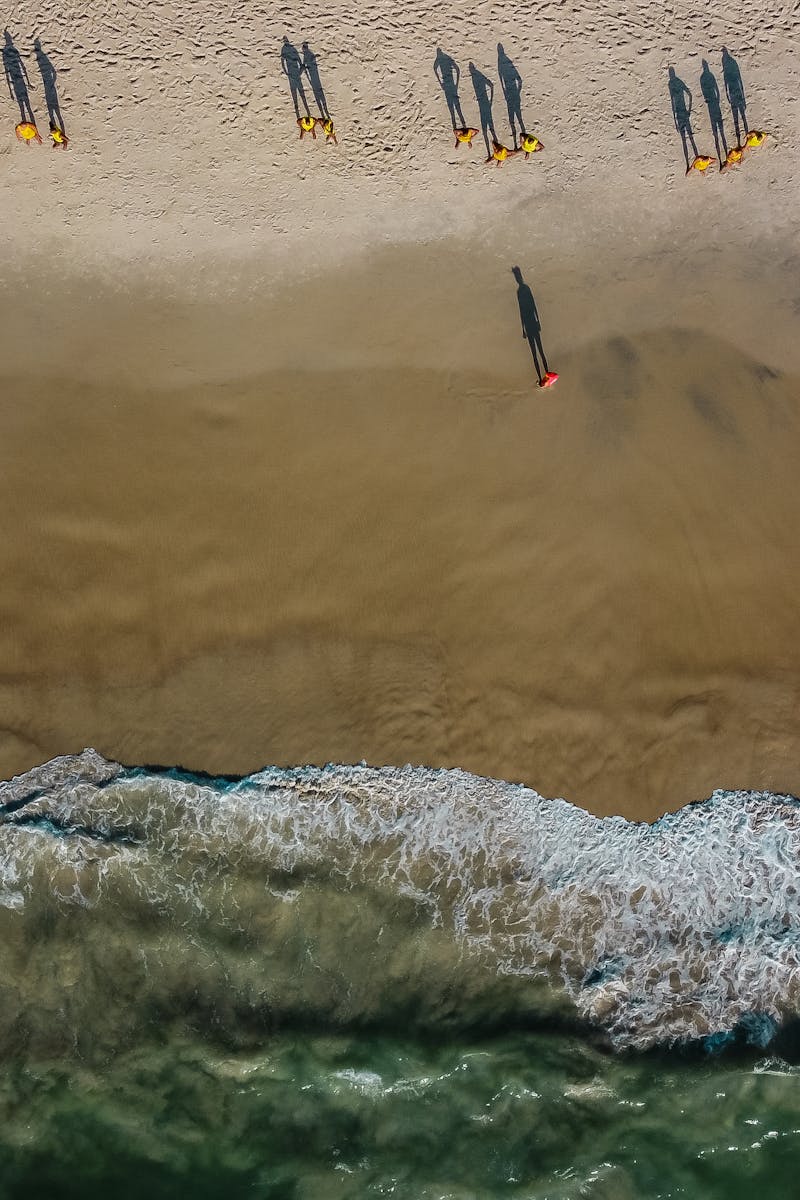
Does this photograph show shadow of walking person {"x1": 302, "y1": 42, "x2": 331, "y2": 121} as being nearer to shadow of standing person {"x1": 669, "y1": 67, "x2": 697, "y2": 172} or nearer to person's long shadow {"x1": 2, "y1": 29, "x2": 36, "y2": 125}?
person's long shadow {"x1": 2, "y1": 29, "x2": 36, "y2": 125}

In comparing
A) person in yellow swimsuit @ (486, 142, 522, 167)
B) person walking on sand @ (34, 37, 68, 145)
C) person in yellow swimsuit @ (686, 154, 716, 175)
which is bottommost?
person in yellow swimsuit @ (686, 154, 716, 175)

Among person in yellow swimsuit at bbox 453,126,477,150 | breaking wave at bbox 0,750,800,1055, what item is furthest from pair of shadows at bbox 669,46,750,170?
breaking wave at bbox 0,750,800,1055

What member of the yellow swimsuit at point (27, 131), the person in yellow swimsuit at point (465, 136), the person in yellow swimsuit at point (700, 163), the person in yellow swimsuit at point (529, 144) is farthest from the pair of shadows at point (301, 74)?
the person in yellow swimsuit at point (700, 163)

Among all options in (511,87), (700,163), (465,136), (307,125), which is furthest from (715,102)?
(307,125)

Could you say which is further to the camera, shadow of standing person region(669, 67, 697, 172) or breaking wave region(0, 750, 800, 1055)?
shadow of standing person region(669, 67, 697, 172)

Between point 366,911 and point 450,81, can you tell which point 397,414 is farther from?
point 366,911
